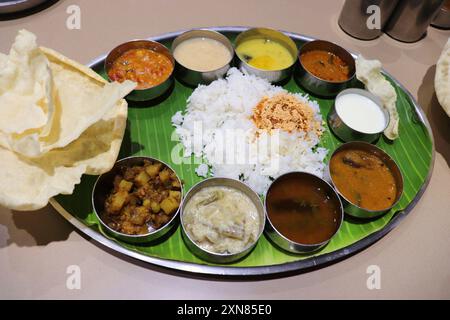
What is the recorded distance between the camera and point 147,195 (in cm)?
257

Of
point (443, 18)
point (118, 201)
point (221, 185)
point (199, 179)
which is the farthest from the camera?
point (443, 18)

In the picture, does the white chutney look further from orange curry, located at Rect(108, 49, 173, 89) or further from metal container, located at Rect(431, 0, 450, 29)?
metal container, located at Rect(431, 0, 450, 29)

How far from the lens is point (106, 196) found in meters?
2.57

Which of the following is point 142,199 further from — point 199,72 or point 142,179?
point 199,72

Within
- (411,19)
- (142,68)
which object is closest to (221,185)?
(142,68)

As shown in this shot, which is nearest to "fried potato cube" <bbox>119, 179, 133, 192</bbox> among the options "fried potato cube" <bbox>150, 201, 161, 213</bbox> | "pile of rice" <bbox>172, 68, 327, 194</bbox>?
"fried potato cube" <bbox>150, 201, 161, 213</bbox>

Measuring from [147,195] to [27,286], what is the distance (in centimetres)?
93

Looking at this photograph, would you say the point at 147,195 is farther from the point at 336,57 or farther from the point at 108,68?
the point at 336,57

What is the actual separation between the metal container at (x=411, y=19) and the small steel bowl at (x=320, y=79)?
984 millimetres

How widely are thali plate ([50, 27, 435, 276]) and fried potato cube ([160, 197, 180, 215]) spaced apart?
0.62 feet

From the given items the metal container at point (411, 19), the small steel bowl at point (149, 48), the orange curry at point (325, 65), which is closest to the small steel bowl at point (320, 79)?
Result: the orange curry at point (325, 65)

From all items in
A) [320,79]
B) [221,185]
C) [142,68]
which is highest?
[320,79]

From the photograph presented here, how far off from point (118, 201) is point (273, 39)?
2.18m
